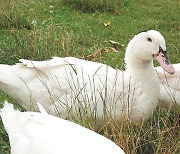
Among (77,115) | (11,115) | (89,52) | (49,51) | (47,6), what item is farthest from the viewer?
(47,6)

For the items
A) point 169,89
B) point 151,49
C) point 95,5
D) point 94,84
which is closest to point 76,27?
point 95,5

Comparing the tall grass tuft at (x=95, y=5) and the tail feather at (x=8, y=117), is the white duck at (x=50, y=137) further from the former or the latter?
the tall grass tuft at (x=95, y=5)

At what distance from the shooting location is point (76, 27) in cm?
974

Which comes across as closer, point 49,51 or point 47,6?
point 49,51

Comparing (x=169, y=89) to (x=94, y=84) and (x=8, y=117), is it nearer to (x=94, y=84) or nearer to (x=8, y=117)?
(x=94, y=84)

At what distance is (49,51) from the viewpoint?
7055mm

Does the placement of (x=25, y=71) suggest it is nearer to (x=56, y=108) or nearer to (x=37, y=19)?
(x=56, y=108)

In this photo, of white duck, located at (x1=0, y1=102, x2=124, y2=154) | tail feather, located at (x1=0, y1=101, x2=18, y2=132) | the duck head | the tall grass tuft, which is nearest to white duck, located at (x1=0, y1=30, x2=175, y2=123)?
the duck head

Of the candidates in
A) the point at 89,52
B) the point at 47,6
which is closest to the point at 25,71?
the point at 89,52

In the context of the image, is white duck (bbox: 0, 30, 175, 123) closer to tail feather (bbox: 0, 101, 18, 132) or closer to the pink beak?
the pink beak

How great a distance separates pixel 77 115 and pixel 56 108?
0.37m

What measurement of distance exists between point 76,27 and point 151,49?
A: 4510 millimetres

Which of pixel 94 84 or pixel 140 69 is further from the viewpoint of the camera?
pixel 140 69

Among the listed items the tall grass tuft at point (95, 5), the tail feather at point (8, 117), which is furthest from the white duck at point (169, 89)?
the tall grass tuft at point (95, 5)
